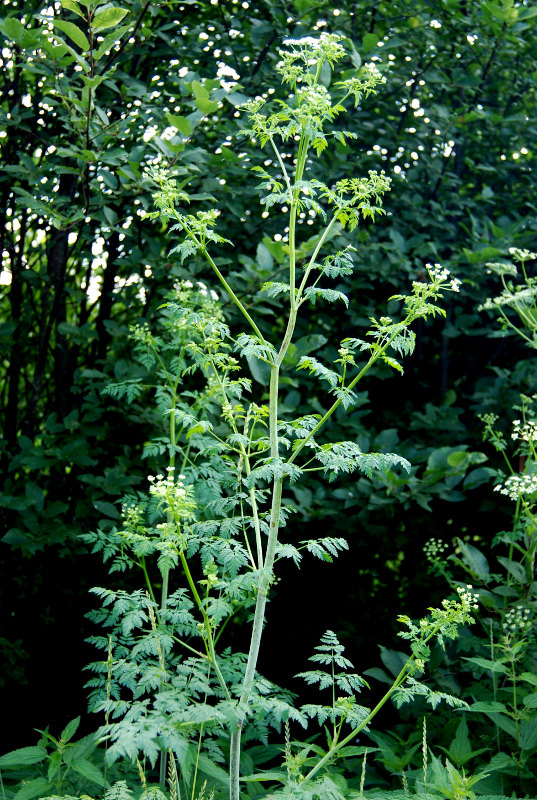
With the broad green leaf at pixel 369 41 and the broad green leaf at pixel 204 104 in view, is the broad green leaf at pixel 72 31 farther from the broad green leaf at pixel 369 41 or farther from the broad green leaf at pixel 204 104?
the broad green leaf at pixel 369 41

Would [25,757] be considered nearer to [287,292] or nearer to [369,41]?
[287,292]

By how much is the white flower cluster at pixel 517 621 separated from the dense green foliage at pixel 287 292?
0.02 metres

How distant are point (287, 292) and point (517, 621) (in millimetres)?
1491

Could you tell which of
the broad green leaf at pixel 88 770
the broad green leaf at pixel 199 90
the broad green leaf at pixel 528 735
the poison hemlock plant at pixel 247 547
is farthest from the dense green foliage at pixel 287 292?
the poison hemlock plant at pixel 247 547

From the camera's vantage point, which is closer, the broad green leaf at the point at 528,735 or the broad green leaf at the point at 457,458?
the broad green leaf at the point at 528,735

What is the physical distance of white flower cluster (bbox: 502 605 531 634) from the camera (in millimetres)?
2768

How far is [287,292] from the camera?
3002 mm

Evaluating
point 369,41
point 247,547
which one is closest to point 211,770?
point 247,547

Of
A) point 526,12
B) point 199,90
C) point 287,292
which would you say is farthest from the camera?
point 526,12

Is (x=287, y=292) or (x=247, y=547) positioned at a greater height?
(x=287, y=292)

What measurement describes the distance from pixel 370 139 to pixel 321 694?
286 centimetres

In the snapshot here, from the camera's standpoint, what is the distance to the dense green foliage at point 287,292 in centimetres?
312

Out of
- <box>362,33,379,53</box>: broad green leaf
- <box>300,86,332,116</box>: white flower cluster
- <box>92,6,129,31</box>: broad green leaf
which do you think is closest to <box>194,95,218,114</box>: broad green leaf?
<box>92,6,129,31</box>: broad green leaf

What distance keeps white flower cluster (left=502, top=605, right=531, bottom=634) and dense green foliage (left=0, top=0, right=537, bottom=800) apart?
2cm
